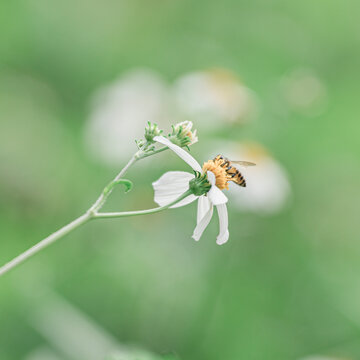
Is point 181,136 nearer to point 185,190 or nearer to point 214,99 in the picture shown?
point 185,190

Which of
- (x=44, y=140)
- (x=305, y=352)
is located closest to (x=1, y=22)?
(x=44, y=140)

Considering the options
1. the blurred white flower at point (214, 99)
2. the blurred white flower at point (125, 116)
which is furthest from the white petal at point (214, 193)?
the blurred white flower at point (125, 116)

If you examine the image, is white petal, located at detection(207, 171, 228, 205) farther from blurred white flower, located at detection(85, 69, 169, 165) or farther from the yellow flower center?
blurred white flower, located at detection(85, 69, 169, 165)

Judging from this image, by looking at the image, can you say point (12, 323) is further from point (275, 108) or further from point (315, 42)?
point (315, 42)

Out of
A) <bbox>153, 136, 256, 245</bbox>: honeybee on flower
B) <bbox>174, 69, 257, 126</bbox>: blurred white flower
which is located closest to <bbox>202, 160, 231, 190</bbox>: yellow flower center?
<bbox>153, 136, 256, 245</bbox>: honeybee on flower

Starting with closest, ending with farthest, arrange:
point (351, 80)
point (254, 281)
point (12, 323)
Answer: point (12, 323), point (254, 281), point (351, 80)
